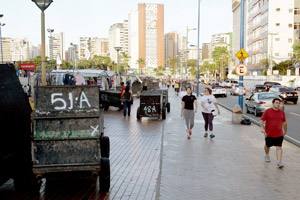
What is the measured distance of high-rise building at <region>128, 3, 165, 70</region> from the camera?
586 ft

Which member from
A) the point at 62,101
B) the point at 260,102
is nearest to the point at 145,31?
the point at 260,102

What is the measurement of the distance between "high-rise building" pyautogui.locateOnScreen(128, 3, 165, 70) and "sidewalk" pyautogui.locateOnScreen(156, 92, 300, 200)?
160 m

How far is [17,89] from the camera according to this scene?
30.7ft

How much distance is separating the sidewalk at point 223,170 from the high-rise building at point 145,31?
524 feet

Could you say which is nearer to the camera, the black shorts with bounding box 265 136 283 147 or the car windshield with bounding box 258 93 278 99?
the black shorts with bounding box 265 136 283 147

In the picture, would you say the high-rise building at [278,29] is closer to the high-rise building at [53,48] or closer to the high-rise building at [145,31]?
the high-rise building at [53,48]

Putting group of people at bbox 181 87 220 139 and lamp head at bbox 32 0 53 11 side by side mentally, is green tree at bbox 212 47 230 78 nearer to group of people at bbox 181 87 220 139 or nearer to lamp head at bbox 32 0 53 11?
group of people at bbox 181 87 220 139

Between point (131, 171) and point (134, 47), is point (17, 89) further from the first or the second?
point (134, 47)

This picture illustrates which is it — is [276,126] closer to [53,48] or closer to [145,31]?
[53,48]

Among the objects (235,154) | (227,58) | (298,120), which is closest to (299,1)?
(227,58)

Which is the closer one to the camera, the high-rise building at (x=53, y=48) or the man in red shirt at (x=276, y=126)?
the man in red shirt at (x=276, y=126)

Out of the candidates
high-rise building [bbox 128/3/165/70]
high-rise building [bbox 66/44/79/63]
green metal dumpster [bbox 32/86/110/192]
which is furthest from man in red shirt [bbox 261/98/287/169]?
high-rise building [bbox 128/3/165/70]

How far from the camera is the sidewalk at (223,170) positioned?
28.8 feet

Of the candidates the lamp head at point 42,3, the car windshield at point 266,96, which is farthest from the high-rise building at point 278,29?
the lamp head at point 42,3
